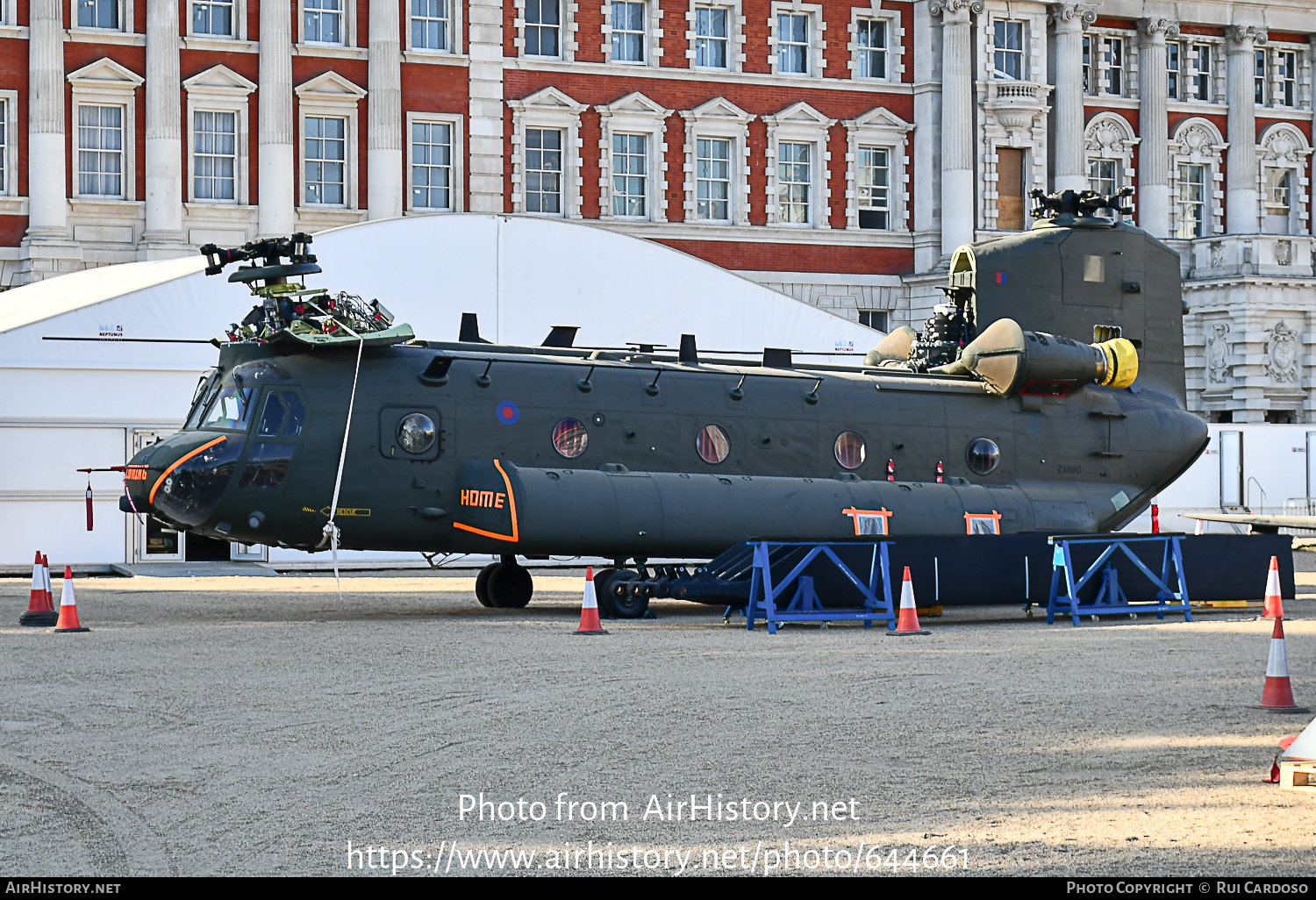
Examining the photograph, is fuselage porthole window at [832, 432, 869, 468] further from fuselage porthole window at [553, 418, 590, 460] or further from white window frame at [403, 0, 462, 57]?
white window frame at [403, 0, 462, 57]

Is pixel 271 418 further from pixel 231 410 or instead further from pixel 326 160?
pixel 326 160

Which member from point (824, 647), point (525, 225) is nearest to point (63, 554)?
point (525, 225)

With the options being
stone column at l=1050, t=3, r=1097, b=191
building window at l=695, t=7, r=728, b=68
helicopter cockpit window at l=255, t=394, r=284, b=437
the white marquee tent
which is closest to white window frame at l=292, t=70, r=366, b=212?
building window at l=695, t=7, r=728, b=68

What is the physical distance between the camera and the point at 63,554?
29172 mm

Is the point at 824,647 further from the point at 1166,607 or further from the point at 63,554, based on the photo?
the point at 63,554

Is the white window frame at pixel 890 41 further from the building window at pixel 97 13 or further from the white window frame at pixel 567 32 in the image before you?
the building window at pixel 97 13

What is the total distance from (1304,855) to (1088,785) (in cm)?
180

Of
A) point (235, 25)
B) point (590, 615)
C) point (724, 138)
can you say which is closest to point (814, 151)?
point (724, 138)

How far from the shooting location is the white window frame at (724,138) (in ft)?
164

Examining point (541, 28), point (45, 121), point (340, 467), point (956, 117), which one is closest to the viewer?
point (340, 467)

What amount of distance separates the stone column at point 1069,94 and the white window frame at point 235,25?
25122 mm

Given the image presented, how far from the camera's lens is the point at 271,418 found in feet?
63.5

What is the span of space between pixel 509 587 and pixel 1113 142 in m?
39.4

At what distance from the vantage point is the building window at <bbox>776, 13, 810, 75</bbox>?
2015 inches
